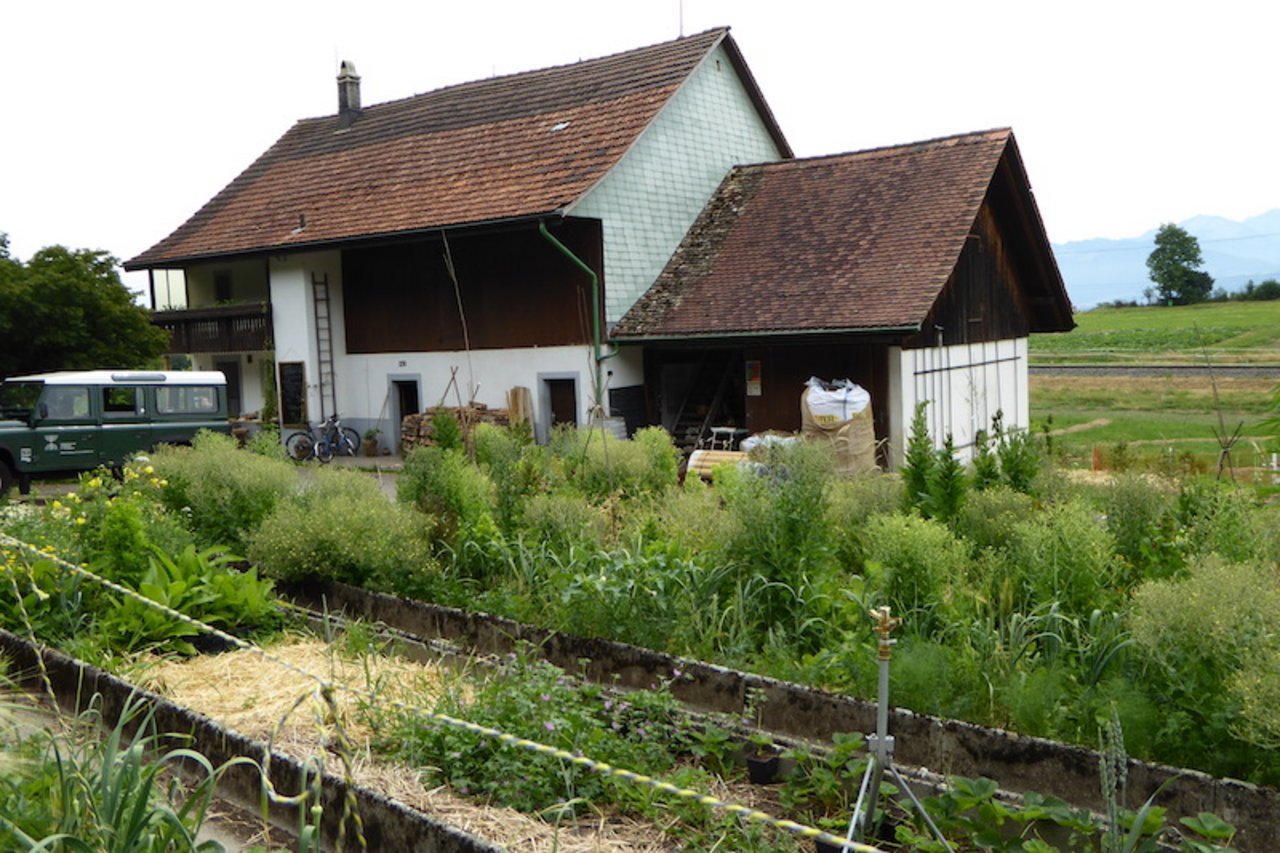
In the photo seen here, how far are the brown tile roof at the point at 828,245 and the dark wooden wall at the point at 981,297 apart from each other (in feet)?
2.62

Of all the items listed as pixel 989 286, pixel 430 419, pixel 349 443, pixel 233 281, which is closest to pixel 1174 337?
pixel 989 286

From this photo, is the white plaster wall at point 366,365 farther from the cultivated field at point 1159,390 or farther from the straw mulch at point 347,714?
the straw mulch at point 347,714

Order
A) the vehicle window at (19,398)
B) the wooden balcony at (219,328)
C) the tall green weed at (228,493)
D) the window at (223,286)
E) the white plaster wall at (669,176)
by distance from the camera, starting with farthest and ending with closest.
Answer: the window at (223,286)
the wooden balcony at (219,328)
the white plaster wall at (669,176)
the vehicle window at (19,398)
the tall green weed at (228,493)

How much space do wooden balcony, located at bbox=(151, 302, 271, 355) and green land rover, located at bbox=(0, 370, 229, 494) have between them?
22.2 ft

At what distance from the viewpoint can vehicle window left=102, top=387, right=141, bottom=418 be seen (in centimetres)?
1900

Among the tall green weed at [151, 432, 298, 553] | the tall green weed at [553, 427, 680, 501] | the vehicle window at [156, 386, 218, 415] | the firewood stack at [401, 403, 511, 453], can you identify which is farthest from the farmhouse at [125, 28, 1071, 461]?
the tall green weed at [151, 432, 298, 553]

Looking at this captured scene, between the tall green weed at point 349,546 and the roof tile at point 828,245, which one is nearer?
the tall green weed at point 349,546

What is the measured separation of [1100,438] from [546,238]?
1246cm

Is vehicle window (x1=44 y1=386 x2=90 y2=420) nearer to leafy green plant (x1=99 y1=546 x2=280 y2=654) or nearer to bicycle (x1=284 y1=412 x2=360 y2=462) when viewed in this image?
bicycle (x1=284 y1=412 x2=360 y2=462)

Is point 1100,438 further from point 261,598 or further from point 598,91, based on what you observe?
point 261,598

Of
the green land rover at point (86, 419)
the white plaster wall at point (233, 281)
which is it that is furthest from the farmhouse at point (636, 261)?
the green land rover at point (86, 419)

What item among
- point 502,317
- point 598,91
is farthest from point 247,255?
point 598,91

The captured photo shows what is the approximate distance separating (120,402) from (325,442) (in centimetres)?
564

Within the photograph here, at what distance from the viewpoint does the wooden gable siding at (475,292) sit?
21859mm
